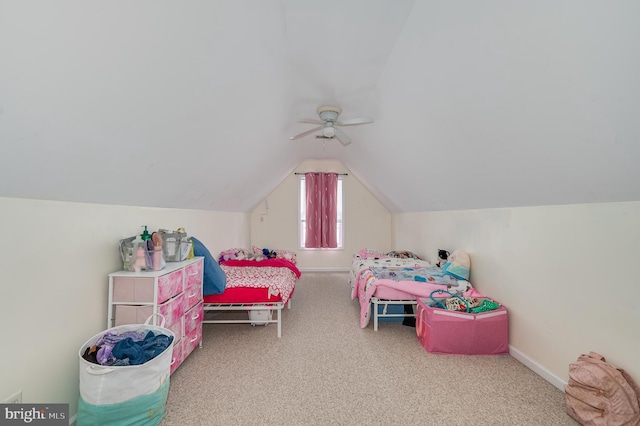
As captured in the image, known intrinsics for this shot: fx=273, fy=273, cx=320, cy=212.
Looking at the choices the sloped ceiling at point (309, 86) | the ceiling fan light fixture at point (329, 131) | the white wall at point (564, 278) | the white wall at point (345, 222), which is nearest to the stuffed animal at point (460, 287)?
the white wall at point (564, 278)

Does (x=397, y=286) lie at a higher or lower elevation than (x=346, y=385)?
higher

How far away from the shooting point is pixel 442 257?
153 inches

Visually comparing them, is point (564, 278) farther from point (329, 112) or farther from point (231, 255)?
point (231, 255)

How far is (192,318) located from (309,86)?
2493 millimetres

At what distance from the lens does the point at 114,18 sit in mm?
1093

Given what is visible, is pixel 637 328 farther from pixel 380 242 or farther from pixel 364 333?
pixel 380 242

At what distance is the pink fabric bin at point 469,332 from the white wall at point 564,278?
13cm

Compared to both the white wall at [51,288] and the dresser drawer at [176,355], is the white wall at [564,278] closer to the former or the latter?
the dresser drawer at [176,355]

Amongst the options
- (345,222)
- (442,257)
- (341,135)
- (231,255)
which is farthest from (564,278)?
(345,222)

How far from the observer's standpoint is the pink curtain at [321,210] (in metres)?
6.32

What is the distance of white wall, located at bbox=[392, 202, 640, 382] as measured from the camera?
172cm

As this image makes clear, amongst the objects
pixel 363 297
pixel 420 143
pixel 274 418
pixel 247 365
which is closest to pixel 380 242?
pixel 363 297

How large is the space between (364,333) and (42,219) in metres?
2.94

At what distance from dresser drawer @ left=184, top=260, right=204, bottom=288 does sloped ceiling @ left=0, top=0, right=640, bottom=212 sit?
700mm
